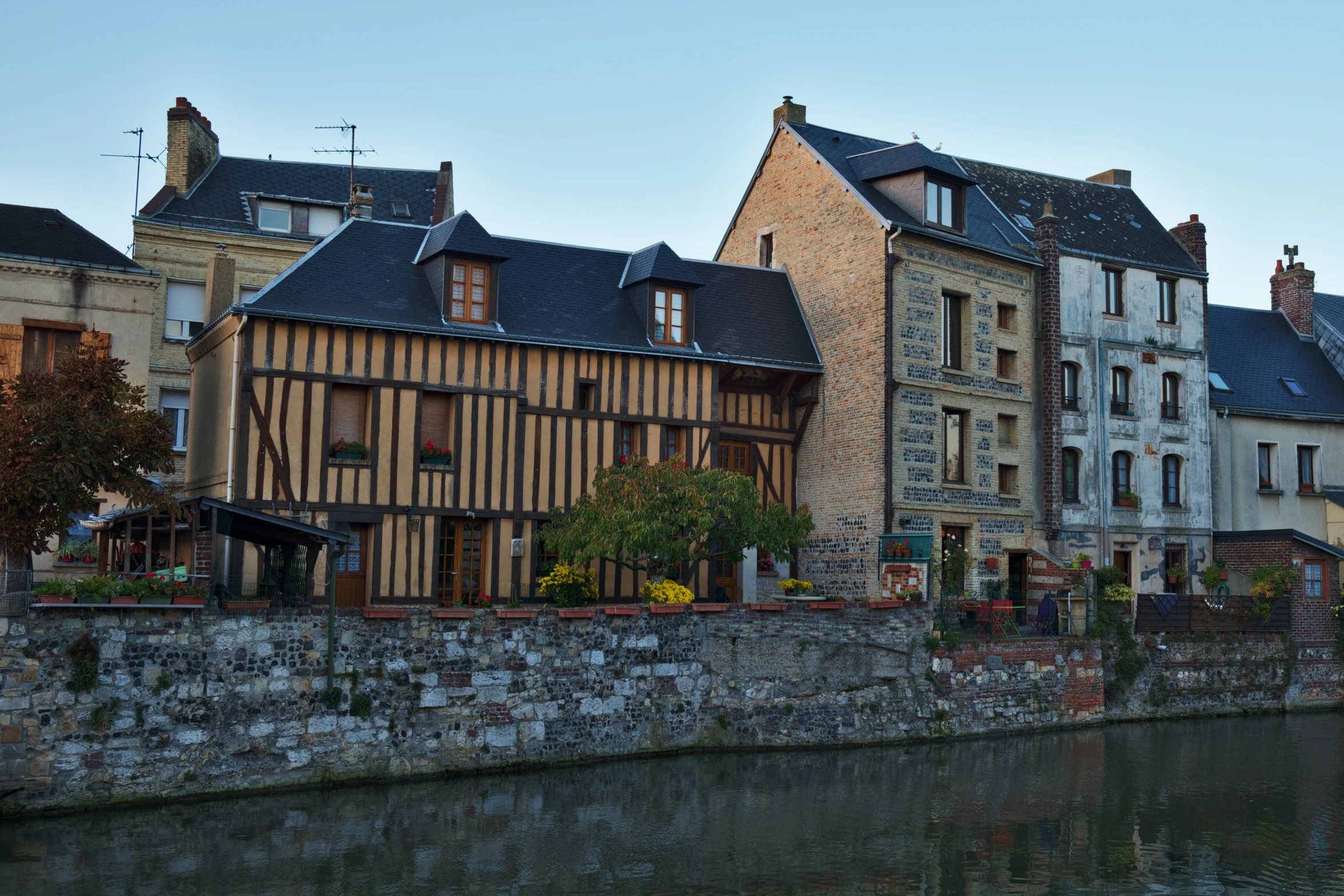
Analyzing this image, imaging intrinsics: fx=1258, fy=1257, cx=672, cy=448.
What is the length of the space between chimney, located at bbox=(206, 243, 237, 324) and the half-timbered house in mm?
847

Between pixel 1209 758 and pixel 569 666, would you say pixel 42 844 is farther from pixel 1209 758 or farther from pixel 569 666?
pixel 1209 758

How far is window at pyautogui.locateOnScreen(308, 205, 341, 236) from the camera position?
1124 inches

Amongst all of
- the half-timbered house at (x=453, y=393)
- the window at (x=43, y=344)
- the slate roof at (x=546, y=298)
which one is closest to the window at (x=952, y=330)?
the slate roof at (x=546, y=298)

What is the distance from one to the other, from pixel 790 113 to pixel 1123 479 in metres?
10.7

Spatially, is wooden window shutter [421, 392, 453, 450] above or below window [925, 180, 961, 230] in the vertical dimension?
below

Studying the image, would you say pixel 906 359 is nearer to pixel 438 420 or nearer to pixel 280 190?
pixel 438 420

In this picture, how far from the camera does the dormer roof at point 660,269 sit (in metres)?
23.1

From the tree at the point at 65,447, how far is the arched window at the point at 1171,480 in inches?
826

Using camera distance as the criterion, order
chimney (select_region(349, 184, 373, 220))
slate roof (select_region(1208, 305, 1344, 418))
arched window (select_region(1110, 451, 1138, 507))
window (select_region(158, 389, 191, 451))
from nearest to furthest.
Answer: chimney (select_region(349, 184, 373, 220)) < window (select_region(158, 389, 191, 451)) < arched window (select_region(1110, 451, 1138, 507)) < slate roof (select_region(1208, 305, 1344, 418))

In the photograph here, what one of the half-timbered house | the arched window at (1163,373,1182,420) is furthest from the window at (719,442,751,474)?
the arched window at (1163,373,1182,420)

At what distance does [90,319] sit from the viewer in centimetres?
2209

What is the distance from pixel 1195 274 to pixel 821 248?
9322 mm

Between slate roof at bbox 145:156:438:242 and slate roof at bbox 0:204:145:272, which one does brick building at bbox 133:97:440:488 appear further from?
slate roof at bbox 0:204:145:272

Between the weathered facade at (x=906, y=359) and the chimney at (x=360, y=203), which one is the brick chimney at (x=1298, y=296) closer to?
the weathered facade at (x=906, y=359)
